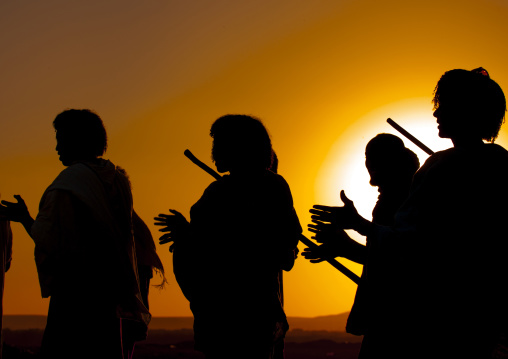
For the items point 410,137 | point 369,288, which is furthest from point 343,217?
point 410,137

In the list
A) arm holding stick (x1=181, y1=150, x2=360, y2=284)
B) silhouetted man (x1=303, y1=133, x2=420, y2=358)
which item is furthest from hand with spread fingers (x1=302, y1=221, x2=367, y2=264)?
arm holding stick (x1=181, y1=150, x2=360, y2=284)

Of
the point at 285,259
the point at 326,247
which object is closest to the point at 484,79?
the point at 326,247

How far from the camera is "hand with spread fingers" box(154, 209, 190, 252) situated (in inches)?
167

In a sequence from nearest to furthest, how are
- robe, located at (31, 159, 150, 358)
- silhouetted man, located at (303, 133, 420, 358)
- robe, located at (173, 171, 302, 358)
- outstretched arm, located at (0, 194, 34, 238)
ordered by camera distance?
silhouetted man, located at (303, 133, 420, 358) < robe, located at (173, 171, 302, 358) < robe, located at (31, 159, 150, 358) < outstretched arm, located at (0, 194, 34, 238)

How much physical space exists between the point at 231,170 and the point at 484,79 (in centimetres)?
173

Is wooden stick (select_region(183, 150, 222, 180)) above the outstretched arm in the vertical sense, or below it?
above

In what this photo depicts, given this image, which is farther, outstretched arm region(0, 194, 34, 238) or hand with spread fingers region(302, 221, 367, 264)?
outstretched arm region(0, 194, 34, 238)

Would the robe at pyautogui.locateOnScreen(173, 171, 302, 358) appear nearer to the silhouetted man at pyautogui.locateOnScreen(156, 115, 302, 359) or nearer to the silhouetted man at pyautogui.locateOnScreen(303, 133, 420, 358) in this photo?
the silhouetted man at pyautogui.locateOnScreen(156, 115, 302, 359)

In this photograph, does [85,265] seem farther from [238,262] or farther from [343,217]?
[343,217]

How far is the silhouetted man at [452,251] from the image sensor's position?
120 inches

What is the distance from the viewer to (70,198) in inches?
179

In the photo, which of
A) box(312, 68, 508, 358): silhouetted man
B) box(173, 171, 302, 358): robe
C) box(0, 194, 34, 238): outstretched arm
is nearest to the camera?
box(312, 68, 508, 358): silhouetted man

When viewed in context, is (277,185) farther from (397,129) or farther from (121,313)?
(121,313)

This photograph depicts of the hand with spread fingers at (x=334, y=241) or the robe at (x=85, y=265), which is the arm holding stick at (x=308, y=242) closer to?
the hand with spread fingers at (x=334, y=241)
